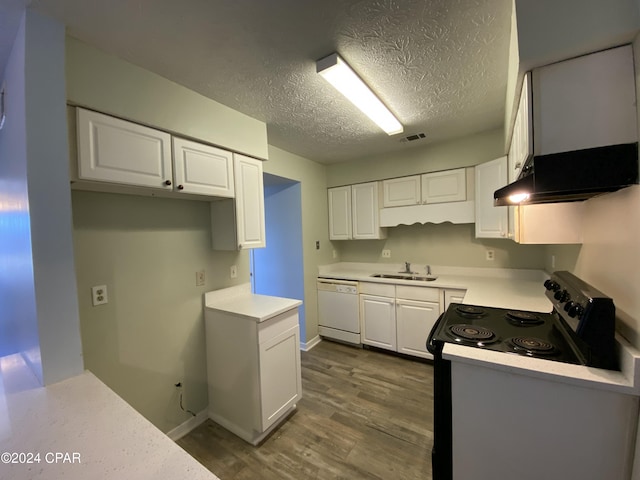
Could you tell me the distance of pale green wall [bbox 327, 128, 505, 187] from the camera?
8.85ft

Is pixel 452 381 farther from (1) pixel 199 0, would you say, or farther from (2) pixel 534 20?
(1) pixel 199 0

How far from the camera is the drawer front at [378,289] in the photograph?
9.73 ft

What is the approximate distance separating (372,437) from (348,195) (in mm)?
2717

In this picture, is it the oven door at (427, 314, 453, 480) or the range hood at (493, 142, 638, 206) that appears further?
the oven door at (427, 314, 453, 480)

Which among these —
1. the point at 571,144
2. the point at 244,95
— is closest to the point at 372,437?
the point at 571,144

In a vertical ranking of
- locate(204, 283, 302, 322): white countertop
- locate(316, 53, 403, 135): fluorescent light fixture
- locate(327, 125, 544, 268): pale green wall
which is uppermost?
locate(316, 53, 403, 135): fluorescent light fixture

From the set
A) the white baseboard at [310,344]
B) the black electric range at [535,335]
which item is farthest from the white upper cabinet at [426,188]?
the white baseboard at [310,344]

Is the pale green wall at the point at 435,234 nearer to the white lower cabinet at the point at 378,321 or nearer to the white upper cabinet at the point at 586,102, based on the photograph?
the white lower cabinet at the point at 378,321

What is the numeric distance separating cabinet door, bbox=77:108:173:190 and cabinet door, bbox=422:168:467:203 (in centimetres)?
267

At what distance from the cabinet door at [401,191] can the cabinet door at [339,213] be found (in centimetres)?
52

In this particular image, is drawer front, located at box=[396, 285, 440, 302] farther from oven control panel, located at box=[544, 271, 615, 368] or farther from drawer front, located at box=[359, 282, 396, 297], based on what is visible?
oven control panel, located at box=[544, 271, 615, 368]

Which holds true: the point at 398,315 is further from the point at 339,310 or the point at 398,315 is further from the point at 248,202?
the point at 248,202

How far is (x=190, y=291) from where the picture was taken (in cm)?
205

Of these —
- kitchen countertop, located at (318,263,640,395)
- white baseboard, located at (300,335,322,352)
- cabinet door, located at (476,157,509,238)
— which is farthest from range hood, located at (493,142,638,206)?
white baseboard, located at (300,335,322,352)
